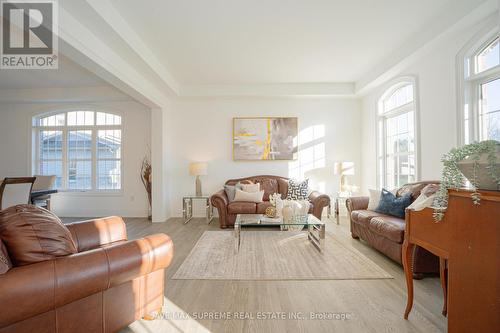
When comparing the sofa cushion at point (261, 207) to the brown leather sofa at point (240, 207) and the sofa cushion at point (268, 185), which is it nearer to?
the brown leather sofa at point (240, 207)

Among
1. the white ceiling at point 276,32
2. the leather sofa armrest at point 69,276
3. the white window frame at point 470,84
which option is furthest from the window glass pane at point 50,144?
the white window frame at point 470,84

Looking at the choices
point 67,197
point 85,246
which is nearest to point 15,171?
point 67,197

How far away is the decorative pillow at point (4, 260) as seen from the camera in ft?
3.73

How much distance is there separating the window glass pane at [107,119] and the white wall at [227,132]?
4.60ft

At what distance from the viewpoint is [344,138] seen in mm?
5719

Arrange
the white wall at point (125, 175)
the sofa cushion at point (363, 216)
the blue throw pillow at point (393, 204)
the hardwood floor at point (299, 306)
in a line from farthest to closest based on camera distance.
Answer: the white wall at point (125, 175) < the sofa cushion at point (363, 216) < the blue throw pillow at point (393, 204) < the hardwood floor at point (299, 306)

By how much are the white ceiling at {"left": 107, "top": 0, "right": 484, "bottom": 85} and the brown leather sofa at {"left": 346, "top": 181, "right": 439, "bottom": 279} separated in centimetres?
221

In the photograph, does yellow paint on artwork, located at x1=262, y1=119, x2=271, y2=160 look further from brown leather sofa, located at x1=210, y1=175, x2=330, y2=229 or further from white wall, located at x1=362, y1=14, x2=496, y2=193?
white wall, located at x1=362, y1=14, x2=496, y2=193

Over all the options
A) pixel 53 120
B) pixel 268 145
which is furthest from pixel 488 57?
pixel 53 120

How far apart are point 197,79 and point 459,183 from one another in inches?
188

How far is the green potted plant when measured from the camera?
1265mm

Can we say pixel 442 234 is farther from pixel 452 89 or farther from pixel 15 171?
pixel 15 171

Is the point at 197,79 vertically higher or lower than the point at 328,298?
higher

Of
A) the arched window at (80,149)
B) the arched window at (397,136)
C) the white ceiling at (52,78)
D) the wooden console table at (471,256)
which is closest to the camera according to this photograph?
the wooden console table at (471,256)
